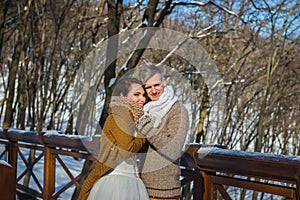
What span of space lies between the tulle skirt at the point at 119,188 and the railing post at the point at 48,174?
7.97 ft

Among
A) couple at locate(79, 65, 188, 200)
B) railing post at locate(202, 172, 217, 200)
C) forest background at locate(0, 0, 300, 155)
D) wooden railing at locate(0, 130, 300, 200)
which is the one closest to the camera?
wooden railing at locate(0, 130, 300, 200)

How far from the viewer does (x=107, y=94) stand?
7309 mm

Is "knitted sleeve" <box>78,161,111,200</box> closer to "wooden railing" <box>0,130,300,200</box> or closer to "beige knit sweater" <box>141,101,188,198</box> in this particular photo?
"beige knit sweater" <box>141,101,188,198</box>

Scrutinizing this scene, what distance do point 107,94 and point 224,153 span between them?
450 cm

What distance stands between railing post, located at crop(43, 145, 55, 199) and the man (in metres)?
2.68

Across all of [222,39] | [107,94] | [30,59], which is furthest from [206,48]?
[107,94]

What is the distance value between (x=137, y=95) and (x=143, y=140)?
0.30 m

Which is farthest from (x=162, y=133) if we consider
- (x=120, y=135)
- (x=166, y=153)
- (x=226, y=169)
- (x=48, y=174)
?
(x=48, y=174)

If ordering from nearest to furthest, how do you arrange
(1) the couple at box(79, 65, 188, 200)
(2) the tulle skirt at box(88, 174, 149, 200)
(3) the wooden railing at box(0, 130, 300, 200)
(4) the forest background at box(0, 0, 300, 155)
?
(3) the wooden railing at box(0, 130, 300, 200)
(1) the couple at box(79, 65, 188, 200)
(2) the tulle skirt at box(88, 174, 149, 200)
(4) the forest background at box(0, 0, 300, 155)

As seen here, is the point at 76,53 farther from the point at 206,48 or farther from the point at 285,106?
the point at 285,106

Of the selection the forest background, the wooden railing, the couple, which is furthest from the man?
the forest background

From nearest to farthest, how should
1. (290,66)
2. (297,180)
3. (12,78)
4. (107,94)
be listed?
1. (297,180)
2. (107,94)
3. (12,78)
4. (290,66)

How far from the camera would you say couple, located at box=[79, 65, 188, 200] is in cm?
274

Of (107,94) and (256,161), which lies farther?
(107,94)
